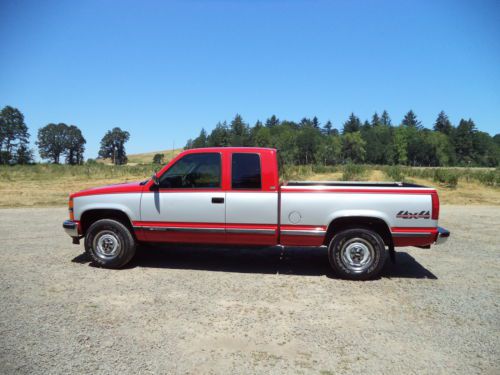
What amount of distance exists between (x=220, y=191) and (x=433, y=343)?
339 centimetres

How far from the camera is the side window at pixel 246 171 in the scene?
5.37m

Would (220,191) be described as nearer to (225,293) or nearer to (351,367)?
(225,293)

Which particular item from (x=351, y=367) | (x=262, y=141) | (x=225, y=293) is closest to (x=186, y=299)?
(x=225, y=293)

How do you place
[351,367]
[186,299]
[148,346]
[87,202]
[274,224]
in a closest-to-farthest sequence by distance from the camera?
[351,367] → [148,346] → [186,299] → [274,224] → [87,202]

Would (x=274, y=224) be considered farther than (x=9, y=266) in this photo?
No

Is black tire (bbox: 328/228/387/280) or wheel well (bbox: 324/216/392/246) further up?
wheel well (bbox: 324/216/392/246)

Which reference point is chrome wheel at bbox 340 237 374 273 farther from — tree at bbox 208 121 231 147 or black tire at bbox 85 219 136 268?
tree at bbox 208 121 231 147

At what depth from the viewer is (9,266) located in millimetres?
5836

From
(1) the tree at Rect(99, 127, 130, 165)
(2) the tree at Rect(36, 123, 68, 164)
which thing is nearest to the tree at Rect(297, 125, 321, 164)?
(1) the tree at Rect(99, 127, 130, 165)

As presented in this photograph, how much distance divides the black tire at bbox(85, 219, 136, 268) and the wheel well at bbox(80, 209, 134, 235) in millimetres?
156

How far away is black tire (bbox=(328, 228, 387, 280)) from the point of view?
5177mm

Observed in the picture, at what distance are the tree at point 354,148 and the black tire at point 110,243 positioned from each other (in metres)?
115

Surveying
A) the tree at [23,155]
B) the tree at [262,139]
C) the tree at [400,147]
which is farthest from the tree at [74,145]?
the tree at [400,147]

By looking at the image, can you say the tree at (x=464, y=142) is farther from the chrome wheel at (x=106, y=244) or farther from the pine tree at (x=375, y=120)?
the chrome wheel at (x=106, y=244)
